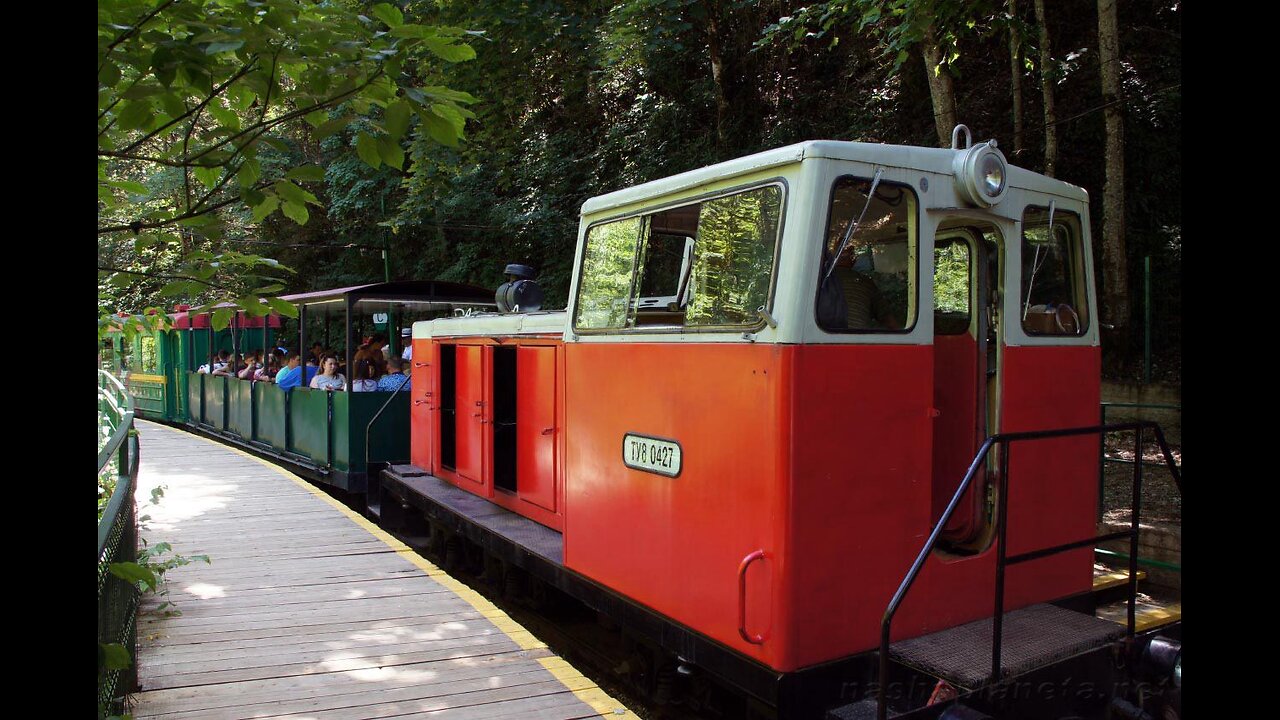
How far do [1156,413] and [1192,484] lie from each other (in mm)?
10096

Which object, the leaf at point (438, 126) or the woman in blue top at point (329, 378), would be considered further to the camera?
the woman in blue top at point (329, 378)

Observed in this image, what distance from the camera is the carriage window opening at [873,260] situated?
362cm

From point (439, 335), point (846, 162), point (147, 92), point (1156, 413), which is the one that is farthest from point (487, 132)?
point (147, 92)

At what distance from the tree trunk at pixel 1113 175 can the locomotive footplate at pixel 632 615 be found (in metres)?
7.55

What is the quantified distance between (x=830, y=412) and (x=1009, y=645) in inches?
52.5

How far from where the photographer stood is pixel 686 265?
16.4ft

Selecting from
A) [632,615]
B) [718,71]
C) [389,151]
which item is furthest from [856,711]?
[718,71]

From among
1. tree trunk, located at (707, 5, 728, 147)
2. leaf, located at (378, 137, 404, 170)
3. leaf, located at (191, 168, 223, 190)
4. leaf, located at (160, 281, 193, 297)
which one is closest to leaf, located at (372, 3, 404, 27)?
leaf, located at (378, 137, 404, 170)

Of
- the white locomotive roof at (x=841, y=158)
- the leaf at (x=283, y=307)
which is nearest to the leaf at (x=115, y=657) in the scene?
the leaf at (x=283, y=307)

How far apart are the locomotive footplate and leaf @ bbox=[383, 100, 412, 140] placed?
2.47 metres

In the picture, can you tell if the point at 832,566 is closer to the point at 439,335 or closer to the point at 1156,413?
the point at 439,335

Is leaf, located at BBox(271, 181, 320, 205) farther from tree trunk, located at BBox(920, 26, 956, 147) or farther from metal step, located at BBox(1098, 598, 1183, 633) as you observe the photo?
tree trunk, located at BBox(920, 26, 956, 147)

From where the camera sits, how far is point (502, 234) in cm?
1964

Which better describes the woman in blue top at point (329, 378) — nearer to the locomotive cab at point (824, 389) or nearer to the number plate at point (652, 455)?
the locomotive cab at point (824, 389)
